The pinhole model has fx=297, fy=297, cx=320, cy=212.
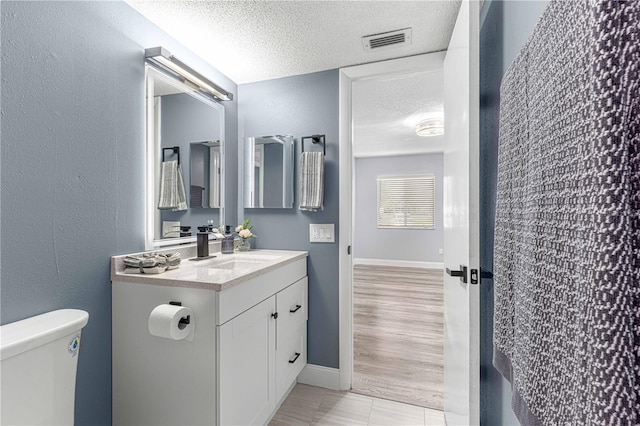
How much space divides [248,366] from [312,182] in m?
1.21

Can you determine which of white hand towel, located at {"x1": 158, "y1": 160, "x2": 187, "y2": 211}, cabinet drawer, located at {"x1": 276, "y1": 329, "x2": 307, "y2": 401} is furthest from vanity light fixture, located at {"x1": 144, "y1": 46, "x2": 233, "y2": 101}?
cabinet drawer, located at {"x1": 276, "y1": 329, "x2": 307, "y2": 401}

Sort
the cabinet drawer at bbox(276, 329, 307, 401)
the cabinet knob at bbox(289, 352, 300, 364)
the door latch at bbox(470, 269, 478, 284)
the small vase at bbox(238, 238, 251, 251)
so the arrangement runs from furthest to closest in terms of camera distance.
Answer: the small vase at bbox(238, 238, 251, 251) < the cabinet knob at bbox(289, 352, 300, 364) < the cabinet drawer at bbox(276, 329, 307, 401) < the door latch at bbox(470, 269, 478, 284)

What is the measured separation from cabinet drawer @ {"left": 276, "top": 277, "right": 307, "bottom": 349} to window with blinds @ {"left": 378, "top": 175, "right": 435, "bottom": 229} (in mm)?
4518

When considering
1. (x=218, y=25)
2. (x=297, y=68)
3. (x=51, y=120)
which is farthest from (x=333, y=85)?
(x=51, y=120)

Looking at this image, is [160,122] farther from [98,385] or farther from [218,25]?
[98,385]

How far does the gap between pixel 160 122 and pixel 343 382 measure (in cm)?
203

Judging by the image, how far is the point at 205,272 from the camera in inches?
56.9

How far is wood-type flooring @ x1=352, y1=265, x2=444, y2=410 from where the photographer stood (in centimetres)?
205

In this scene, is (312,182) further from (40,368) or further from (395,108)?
(395,108)

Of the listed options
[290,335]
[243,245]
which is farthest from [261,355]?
[243,245]

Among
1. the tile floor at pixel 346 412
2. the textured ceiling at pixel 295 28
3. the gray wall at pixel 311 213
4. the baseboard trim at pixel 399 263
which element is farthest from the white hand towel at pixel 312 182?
the baseboard trim at pixel 399 263

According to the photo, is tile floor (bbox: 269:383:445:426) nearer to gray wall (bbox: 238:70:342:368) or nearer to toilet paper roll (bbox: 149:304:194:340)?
gray wall (bbox: 238:70:342:368)

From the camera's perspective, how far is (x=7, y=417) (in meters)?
0.89

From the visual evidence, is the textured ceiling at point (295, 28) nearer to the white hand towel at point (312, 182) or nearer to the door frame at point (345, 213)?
the door frame at point (345, 213)
